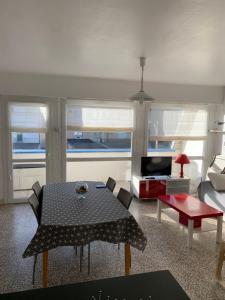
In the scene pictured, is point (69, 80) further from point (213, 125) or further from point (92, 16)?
point (213, 125)

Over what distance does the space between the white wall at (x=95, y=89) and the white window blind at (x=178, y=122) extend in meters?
0.26

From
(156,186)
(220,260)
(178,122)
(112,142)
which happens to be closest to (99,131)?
(112,142)

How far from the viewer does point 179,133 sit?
5.68 meters

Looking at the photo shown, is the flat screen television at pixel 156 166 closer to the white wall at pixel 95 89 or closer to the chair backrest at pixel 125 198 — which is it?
the white wall at pixel 95 89

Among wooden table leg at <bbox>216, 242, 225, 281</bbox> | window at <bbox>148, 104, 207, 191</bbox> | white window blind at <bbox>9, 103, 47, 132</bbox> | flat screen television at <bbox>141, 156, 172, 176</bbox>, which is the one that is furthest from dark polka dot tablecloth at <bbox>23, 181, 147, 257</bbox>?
window at <bbox>148, 104, 207, 191</bbox>

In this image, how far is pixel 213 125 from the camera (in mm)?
5820

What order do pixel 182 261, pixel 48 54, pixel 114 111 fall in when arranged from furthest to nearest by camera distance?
pixel 114 111 < pixel 48 54 < pixel 182 261

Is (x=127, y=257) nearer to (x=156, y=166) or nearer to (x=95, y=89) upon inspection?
(x=156, y=166)

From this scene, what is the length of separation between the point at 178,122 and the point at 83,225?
4.03 meters

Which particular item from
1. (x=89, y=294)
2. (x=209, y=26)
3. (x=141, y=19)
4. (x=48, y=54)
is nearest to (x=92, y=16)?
(x=141, y=19)

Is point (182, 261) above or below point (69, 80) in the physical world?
below

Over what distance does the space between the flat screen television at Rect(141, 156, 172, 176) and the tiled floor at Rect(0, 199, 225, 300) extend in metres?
1.51

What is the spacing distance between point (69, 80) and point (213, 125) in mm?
3468

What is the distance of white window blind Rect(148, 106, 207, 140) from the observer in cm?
550
